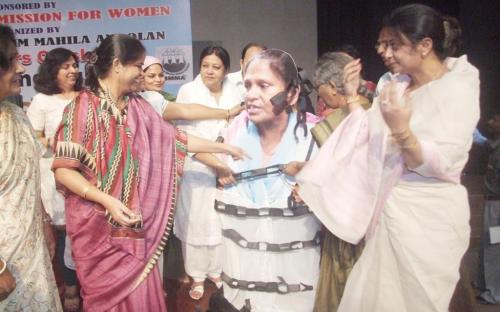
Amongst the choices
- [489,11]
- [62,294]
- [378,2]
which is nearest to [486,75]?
[489,11]

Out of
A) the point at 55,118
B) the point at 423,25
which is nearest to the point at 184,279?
the point at 55,118

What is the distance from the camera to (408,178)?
6.55ft

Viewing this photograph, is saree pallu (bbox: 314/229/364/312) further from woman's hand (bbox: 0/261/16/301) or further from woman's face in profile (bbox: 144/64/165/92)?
woman's face in profile (bbox: 144/64/165/92)

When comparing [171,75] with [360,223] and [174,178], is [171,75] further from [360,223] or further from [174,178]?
[360,223]

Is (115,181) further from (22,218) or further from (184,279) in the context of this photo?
(184,279)

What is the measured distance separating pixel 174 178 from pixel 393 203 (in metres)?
0.97

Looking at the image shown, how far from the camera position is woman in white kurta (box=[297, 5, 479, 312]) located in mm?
1876

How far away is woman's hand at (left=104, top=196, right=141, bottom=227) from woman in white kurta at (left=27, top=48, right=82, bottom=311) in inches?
54.9

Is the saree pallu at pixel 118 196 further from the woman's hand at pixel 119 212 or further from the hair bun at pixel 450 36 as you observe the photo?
the hair bun at pixel 450 36

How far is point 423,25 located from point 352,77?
32cm

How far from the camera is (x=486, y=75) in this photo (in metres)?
5.42

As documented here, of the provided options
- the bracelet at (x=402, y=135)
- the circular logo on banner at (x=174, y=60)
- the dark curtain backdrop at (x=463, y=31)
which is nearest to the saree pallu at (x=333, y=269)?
the bracelet at (x=402, y=135)

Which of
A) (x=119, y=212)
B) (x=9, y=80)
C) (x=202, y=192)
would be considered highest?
(x=9, y=80)

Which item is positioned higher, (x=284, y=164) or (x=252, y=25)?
(x=252, y=25)
